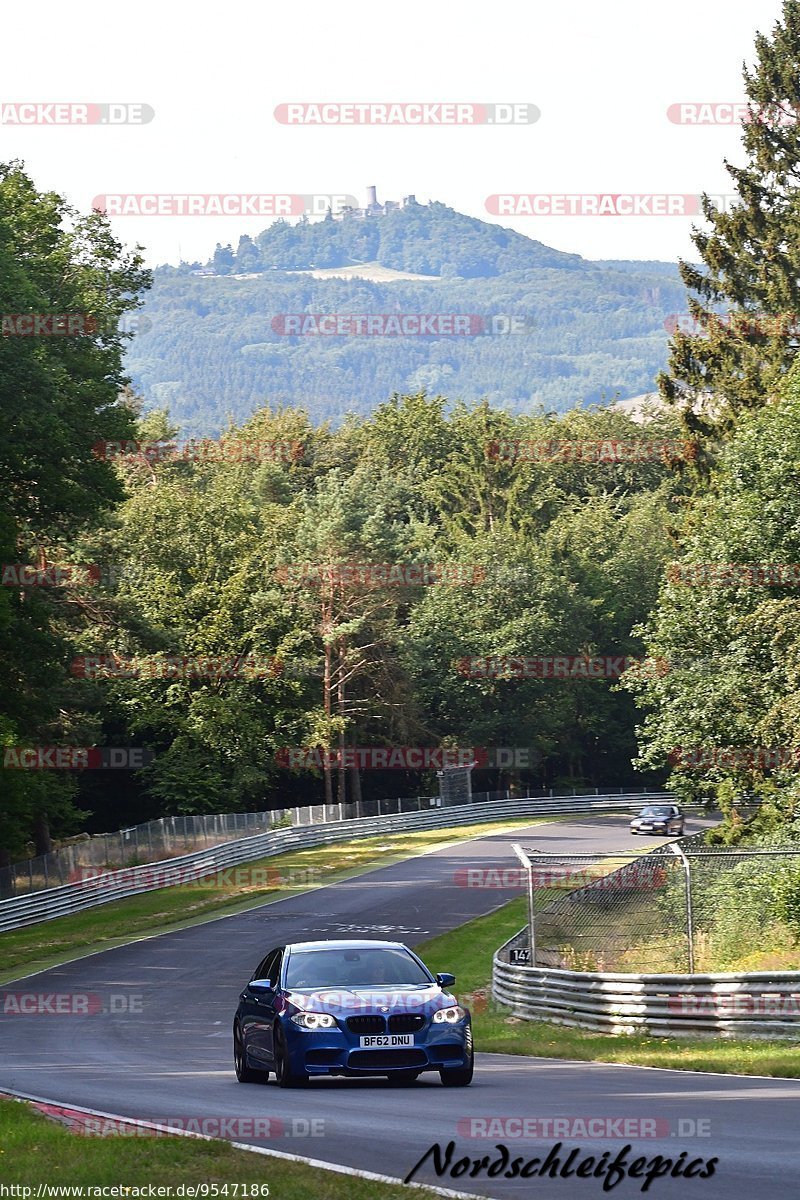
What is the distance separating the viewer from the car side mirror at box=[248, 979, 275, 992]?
597 inches

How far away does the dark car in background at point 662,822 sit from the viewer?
63.3 metres

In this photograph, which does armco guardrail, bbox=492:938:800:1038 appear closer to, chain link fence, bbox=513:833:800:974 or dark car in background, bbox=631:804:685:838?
chain link fence, bbox=513:833:800:974

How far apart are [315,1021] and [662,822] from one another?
50.5 meters

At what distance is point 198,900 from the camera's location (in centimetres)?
4594

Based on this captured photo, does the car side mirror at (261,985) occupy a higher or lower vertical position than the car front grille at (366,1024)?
higher

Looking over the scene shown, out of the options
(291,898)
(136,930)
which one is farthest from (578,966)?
(291,898)

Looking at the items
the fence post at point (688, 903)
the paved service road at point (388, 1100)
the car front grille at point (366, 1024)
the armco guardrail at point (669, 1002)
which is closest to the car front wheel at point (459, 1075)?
the paved service road at point (388, 1100)

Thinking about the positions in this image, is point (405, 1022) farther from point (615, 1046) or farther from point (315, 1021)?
point (615, 1046)

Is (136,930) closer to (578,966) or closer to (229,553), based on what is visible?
(578,966)

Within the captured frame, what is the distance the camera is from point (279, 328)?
7806 cm

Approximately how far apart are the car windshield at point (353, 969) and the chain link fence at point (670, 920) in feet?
19.8

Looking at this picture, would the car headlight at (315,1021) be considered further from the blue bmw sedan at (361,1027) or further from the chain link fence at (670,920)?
the chain link fence at (670,920)

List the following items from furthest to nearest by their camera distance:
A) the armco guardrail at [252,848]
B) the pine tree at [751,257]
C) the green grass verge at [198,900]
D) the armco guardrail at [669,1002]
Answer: the pine tree at [751,257]
the armco guardrail at [252,848]
the green grass verge at [198,900]
the armco guardrail at [669,1002]

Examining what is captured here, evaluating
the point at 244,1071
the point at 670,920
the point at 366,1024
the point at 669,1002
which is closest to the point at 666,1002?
the point at 669,1002
